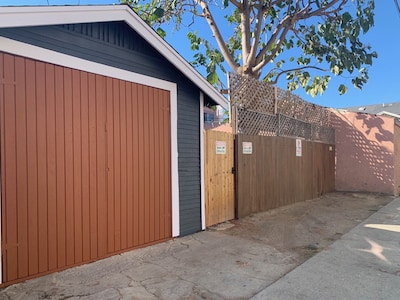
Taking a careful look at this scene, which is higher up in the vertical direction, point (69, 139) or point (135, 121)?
point (135, 121)

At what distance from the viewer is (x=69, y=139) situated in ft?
13.5

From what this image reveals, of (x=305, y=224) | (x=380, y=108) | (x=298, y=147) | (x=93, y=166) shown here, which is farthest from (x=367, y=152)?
(x=380, y=108)

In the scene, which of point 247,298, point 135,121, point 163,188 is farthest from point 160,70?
point 247,298

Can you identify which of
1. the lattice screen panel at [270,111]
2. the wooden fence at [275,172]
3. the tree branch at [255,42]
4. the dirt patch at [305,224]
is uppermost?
the tree branch at [255,42]

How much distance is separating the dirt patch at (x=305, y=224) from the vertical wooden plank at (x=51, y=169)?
322 cm

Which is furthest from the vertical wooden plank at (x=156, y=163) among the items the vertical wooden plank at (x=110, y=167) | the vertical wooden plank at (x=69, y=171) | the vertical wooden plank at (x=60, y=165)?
the vertical wooden plank at (x=60, y=165)

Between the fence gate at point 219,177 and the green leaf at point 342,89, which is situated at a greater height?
the green leaf at point 342,89

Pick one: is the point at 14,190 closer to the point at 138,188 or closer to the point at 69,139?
the point at 69,139

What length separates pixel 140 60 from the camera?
5.10 m

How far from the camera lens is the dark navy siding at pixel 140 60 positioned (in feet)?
13.2

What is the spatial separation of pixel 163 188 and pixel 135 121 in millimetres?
1223

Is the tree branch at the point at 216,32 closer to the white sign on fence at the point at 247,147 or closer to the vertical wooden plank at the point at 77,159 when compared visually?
the white sign on fence at the point at 247,147

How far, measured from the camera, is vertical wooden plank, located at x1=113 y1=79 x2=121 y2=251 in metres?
4.67

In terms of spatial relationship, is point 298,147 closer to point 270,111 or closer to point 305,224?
point 270,111
